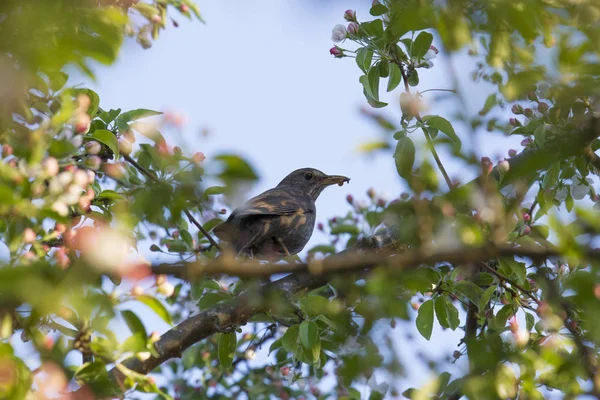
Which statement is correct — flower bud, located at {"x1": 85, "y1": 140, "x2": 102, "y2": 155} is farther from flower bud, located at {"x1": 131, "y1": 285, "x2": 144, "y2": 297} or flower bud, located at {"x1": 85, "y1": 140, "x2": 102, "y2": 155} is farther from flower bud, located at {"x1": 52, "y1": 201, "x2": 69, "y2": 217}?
flower bud, located at {"x1": 131, "y1": 285, "x2": 144, "y2": 297}

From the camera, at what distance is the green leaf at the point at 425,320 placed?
13.0 feet

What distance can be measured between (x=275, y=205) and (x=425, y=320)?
332 cm

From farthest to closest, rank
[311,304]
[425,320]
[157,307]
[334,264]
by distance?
[425,320]
[311,304]
[157,307]
[334,264]

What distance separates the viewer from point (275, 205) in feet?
23.3

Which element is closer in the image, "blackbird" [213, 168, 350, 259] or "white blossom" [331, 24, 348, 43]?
"white blossom" [331, 24, 348, 43]

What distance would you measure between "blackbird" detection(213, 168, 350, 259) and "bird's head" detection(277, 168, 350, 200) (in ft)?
2.76

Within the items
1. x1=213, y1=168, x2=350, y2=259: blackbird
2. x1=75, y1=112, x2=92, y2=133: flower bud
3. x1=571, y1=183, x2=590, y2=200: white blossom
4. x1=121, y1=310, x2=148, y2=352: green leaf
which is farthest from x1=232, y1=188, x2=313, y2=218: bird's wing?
x1=121, y1=310, x2=148, y2=352: green leaf

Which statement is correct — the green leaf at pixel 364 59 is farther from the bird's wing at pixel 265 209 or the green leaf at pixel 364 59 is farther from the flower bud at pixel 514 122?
the bird's wing at pixel 265 209

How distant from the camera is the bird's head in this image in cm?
889

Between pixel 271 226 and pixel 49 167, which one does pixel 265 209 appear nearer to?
pixel 271 226

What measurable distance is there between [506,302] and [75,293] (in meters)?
3.35

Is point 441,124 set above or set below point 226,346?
above

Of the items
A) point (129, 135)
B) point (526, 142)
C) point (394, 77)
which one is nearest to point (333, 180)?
point (526, 142)

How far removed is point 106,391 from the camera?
2.48 metres
